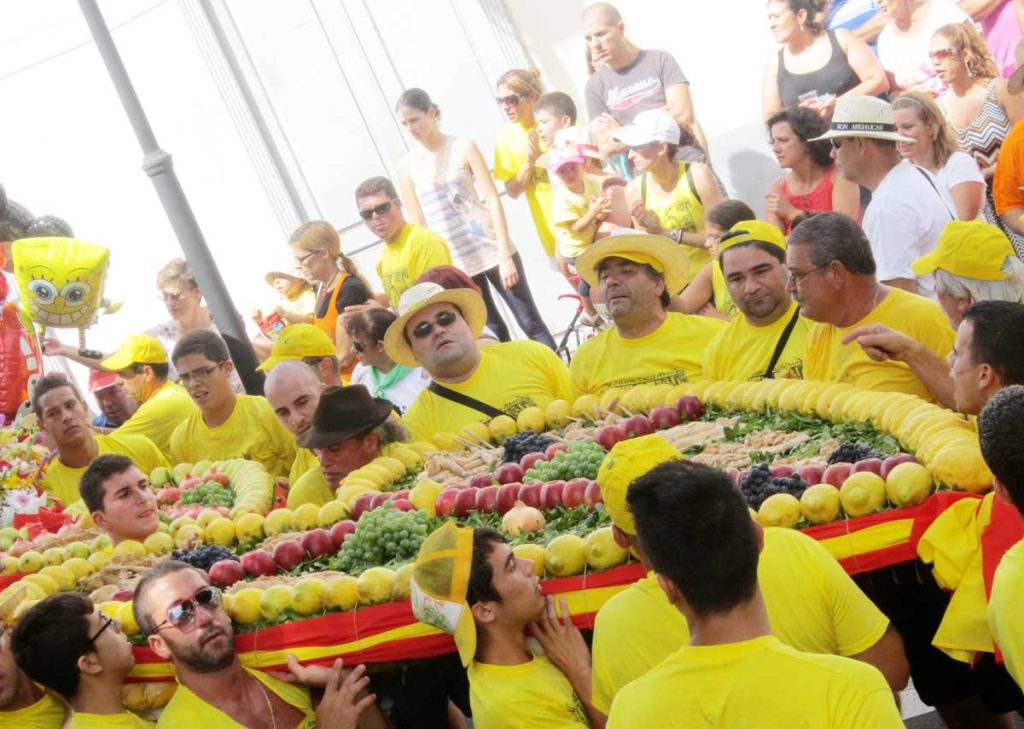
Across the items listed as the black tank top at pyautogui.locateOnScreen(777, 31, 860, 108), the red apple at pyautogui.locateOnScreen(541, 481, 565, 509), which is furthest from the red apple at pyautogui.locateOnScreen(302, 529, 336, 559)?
the black tank top at pyautogui.locateOnScreen(777, 31, 860, 108)

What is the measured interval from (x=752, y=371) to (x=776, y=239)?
63cm

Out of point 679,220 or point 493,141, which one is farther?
point 493,141

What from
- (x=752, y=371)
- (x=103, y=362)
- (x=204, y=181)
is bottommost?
(x=752, y=371)

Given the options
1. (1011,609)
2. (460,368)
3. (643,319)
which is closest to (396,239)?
(460,368)

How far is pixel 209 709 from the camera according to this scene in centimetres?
491

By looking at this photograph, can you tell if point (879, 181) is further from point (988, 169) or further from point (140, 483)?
point (140, 483)

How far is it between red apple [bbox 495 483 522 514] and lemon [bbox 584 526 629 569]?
0.75m

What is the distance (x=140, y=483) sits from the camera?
247 inches

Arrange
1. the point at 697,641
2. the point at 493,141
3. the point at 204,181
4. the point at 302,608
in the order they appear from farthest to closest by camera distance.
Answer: the point at 204,181 < the point at 493,141 < the point at 302,608 < the point at 697,641

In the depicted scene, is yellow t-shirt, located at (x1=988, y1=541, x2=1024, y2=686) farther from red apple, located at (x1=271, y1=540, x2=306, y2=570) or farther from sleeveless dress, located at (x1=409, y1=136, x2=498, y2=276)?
sleeveless dress, located at (x1=409, y1=136, x2=498, y2=276)

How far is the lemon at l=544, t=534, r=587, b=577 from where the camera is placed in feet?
15.1

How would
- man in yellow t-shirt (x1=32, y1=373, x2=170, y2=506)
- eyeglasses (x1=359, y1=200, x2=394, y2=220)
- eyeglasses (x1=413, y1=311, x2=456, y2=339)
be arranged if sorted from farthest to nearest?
eyeglasses (x1=359, y1=200, x2=394, y2=220)
man in yellow t-shirt (x1=32, y1=373, x2=170, y2=506)
eyeglasses (x1=413, y1=311, x2=456, y2=339)

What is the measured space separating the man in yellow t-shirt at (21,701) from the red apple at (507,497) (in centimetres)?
179

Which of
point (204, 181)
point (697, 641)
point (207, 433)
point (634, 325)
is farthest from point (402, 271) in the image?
point (697, 641)
